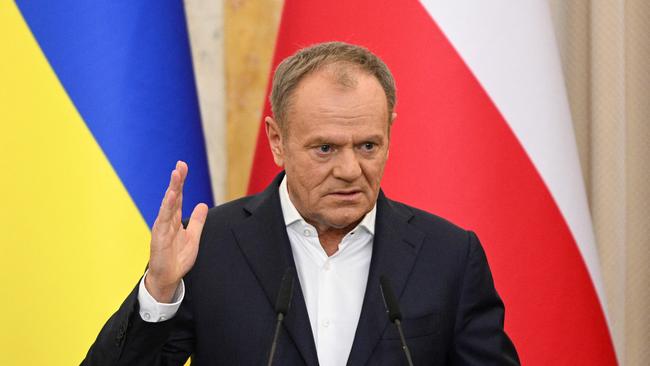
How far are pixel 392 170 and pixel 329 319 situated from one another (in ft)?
2.48

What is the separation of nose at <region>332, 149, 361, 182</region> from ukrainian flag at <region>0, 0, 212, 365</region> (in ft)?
2.94

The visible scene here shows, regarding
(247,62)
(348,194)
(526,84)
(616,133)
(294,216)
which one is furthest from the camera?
(247,62)

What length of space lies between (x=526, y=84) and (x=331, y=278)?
0.94 metres

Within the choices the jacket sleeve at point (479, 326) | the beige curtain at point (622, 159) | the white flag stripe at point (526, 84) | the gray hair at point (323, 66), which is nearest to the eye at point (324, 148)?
the gray hair at point (323, 66)

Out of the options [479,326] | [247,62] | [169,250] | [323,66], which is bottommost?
[479,326]

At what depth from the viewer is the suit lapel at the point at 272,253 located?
5.10 ft

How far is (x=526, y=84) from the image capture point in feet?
7.64

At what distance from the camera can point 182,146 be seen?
2.43 metres

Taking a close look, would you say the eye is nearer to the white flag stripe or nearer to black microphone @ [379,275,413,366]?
black microphone @ [379,275,413,366]

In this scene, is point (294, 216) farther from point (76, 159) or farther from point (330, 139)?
point (76, 159)

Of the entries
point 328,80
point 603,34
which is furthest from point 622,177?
point 328,80

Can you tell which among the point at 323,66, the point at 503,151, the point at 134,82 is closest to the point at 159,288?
the point at 323,66

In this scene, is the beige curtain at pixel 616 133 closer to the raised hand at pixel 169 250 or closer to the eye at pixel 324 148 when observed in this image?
the eye at pixel 324 148

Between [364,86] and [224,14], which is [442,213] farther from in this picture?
[224,14]
